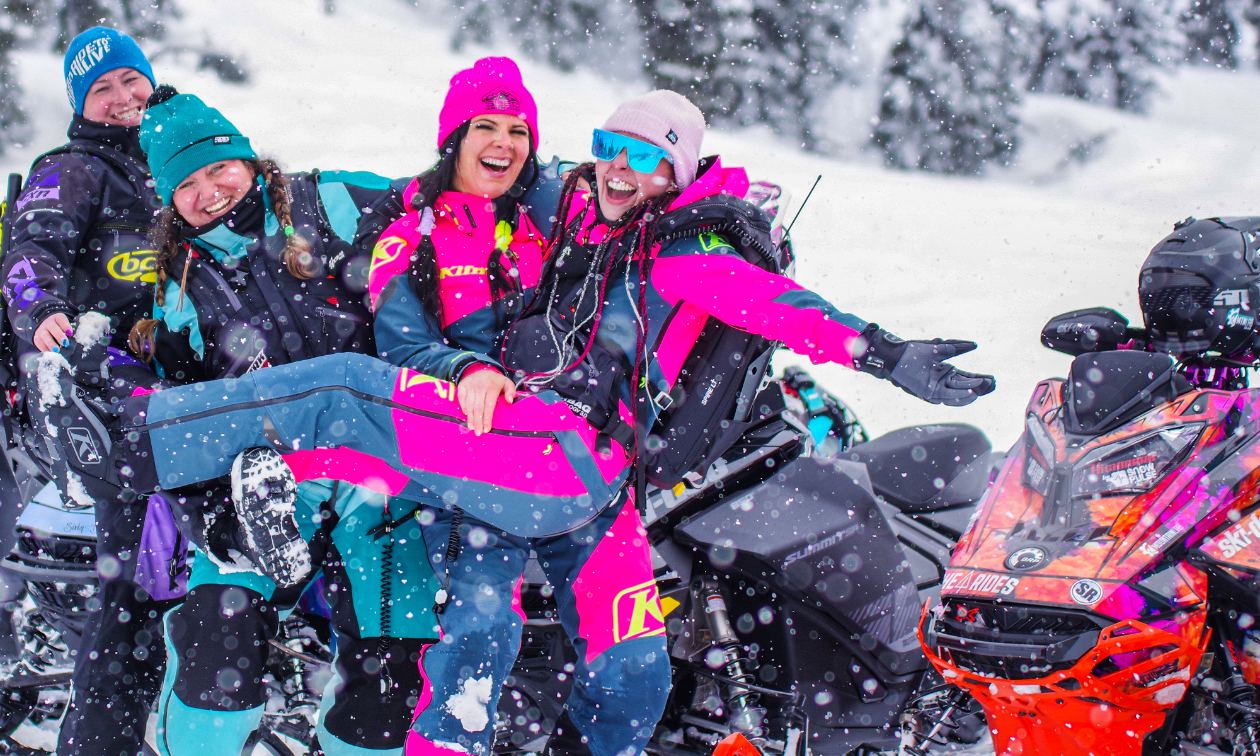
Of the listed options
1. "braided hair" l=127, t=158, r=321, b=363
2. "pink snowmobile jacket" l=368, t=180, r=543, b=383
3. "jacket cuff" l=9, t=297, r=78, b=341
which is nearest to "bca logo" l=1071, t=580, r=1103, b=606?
"pink snowmobile jacket" l=368, t=180, r=543, b=383

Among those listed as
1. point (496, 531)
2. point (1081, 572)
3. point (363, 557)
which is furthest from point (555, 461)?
point (1081, 572)

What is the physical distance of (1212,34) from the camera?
855cm

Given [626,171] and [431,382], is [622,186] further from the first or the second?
[431,382]

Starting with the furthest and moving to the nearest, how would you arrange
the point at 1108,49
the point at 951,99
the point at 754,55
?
the point at 951,99, the point at 754,55, the point at 1108,49

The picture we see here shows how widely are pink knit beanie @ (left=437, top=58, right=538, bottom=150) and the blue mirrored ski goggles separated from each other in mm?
328

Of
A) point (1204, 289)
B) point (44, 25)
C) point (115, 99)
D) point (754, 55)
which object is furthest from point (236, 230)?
point (754, 55)

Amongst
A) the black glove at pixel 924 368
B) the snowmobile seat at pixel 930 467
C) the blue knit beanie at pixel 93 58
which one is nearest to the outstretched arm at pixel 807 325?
the black glove at pixel 924 368

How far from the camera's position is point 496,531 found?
188 cm

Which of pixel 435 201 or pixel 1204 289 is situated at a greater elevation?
pixel 435 201

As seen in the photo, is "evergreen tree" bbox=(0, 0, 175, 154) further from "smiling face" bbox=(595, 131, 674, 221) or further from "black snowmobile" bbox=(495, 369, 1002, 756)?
"black snowmobile" bbox=(495, 369, 1002, 756)


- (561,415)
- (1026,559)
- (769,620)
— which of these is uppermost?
(561,415)

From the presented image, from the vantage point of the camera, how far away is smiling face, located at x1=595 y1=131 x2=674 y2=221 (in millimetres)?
1941

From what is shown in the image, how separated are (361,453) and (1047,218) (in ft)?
27.5

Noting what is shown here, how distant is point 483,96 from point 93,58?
4.25 ft
